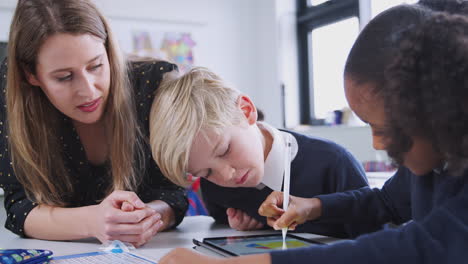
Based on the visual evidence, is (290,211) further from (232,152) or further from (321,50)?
(321,50)

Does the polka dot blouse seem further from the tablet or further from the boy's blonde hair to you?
the tablet

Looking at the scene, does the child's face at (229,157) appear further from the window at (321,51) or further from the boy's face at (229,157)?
the window at (321,51)

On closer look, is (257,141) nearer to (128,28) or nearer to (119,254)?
(119,254)

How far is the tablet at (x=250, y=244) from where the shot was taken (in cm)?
76

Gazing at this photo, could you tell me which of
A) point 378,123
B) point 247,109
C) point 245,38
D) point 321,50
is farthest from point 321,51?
point 378,123

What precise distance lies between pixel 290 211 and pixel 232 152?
17 centimetres

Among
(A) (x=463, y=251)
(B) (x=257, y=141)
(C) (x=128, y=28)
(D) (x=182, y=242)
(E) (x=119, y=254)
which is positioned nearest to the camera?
(A) (x=463, y=251)

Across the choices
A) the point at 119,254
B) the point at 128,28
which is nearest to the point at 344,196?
the point at 119,254

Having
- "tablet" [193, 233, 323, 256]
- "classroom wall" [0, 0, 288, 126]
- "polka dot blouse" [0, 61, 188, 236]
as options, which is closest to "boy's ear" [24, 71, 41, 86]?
"polka dot blouse" [0, 61, 188, 236]

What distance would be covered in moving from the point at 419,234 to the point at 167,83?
0.70m

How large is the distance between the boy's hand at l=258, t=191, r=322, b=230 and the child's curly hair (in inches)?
13.8

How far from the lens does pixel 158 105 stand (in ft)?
3.42

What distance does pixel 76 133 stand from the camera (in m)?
1.14

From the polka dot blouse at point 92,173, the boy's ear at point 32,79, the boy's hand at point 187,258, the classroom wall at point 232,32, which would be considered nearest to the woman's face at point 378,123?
the boy's hand at point 187,258
